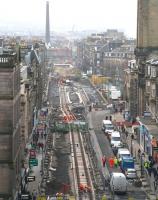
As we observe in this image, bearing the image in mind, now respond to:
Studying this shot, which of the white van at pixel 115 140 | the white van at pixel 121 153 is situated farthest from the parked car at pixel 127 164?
the white van at pixel 115 140

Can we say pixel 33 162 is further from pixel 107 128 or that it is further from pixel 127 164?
pixel 107 128

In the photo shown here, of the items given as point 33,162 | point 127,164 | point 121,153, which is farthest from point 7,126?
point 121,153

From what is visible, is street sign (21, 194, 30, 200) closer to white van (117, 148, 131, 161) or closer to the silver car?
the silver car

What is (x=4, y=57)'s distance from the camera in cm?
3625

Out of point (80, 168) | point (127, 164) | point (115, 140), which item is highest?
point (127, 164)

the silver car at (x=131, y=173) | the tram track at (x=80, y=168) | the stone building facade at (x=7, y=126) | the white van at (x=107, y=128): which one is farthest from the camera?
the white van at (x=107, y=128)

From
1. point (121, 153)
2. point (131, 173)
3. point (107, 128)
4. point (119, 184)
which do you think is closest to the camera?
point (119, 184)

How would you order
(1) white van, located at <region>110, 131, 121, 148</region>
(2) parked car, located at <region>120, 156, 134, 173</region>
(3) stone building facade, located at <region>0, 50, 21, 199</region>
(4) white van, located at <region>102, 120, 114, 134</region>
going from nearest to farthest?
(3) stone building facade, located at <region>0, 50, 21, 199</region> → (2) parked car, located at <region>120, 156, 134, 173</region> → (1) white van, located at <region>110, 131, 121, 148</region> → (4) white van, located at <region>102, 120, 114, 134</region>

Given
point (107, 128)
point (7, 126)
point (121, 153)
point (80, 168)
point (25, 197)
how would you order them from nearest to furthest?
point (7, 126) → point (25, 197) → point (80, 168) → point (121, 153) → point (107, 128)

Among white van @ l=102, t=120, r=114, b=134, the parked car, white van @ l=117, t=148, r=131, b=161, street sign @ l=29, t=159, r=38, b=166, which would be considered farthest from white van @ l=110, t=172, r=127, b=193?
white van @ l=102, t=120, r=114, b=134

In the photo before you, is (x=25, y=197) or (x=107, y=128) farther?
(x=107, y=128)

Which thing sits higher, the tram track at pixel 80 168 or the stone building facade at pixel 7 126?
the stone building facade at pixel 7 126

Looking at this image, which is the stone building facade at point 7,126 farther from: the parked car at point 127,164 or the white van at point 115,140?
the white van at point 115,140

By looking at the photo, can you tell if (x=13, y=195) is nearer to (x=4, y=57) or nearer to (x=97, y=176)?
(x=4, y=57)
